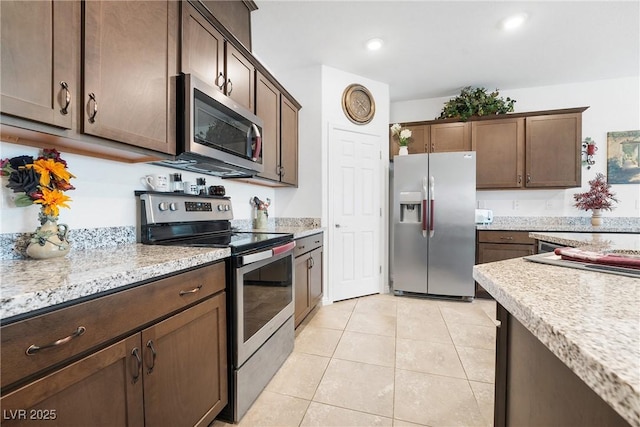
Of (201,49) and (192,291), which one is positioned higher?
(201,49)

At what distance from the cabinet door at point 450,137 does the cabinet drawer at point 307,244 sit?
2.01 meters

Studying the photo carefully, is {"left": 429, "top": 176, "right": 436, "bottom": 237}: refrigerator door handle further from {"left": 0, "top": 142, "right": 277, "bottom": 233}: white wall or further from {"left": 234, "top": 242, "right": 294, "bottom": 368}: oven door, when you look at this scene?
{"left": 0, "top": 142, "right": 277, "bottom": 233}: white wall

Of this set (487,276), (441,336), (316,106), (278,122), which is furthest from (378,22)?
(441,336)

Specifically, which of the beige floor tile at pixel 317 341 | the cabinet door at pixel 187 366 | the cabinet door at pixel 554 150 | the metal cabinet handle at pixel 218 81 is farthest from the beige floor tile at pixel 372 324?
the cabinet door at pixel 554 150

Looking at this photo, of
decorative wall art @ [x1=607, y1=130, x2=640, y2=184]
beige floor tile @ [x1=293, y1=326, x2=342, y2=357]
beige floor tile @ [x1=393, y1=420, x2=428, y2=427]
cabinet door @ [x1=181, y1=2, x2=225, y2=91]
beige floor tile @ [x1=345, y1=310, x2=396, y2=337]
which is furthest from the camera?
decorative wall art @ [x1=607, y1=130, x2=640, y2=184]

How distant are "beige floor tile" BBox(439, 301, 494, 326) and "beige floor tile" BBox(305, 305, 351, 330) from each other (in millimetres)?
961

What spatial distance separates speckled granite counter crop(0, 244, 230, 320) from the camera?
2.14 ft

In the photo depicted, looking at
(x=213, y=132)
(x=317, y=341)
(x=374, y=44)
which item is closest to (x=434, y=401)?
(x=317, y=341)

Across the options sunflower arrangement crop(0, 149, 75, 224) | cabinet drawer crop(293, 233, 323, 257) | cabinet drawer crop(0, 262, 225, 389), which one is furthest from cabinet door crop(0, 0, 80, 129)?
cabinet drawer crop(293, 233, 323, 257)

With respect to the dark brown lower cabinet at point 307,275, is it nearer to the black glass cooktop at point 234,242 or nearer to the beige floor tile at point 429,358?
the black glass cooktop at point 234,242

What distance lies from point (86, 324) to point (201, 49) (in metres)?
1.49

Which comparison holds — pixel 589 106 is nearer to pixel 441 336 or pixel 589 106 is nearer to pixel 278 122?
pixel 441 336

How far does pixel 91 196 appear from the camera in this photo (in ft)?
4.52

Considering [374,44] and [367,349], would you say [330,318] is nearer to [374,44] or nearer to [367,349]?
[367,349]
